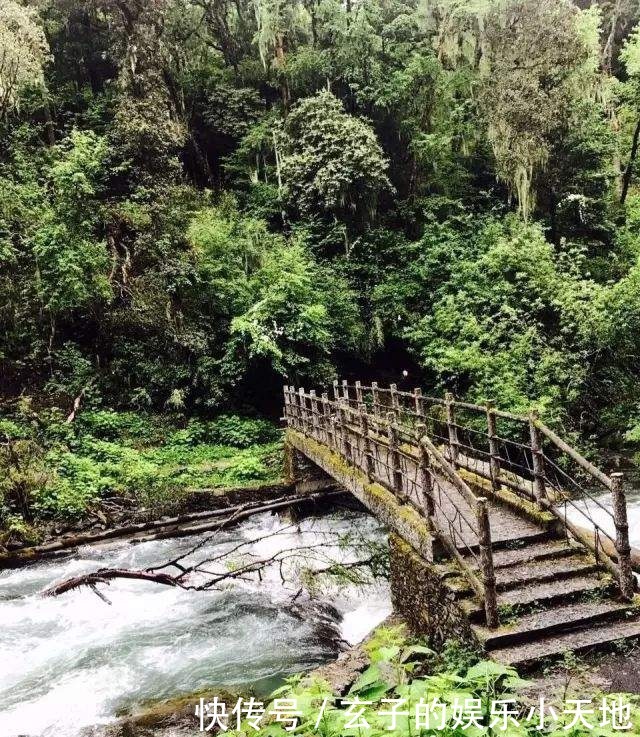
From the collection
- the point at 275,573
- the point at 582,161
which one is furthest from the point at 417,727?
the point at 582,161

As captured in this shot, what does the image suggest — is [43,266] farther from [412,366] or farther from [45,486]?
[412,366]

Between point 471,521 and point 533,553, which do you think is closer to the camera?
point 533,553

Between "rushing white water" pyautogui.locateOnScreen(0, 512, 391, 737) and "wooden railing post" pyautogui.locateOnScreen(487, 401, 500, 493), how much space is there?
2682 mm

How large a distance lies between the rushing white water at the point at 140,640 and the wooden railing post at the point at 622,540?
3914 millimetres

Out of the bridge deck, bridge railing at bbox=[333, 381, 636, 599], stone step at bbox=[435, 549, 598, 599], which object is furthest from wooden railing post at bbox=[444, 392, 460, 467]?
stone step at bbox=[435, 549, 598, 599]

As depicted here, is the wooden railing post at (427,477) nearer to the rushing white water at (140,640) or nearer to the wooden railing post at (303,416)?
the rushing white water at (140,640)

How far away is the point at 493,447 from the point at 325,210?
1545 centimetres

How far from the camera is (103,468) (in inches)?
615

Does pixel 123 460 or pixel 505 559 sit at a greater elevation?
pixel 505 559

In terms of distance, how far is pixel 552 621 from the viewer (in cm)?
539

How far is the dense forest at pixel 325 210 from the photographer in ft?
56.9

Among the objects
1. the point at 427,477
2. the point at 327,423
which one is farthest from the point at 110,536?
the point at 427,477

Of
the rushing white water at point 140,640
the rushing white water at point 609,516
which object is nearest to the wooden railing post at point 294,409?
the rushing white water at point 140,640

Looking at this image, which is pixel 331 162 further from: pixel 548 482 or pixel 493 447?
pixel 548 482
